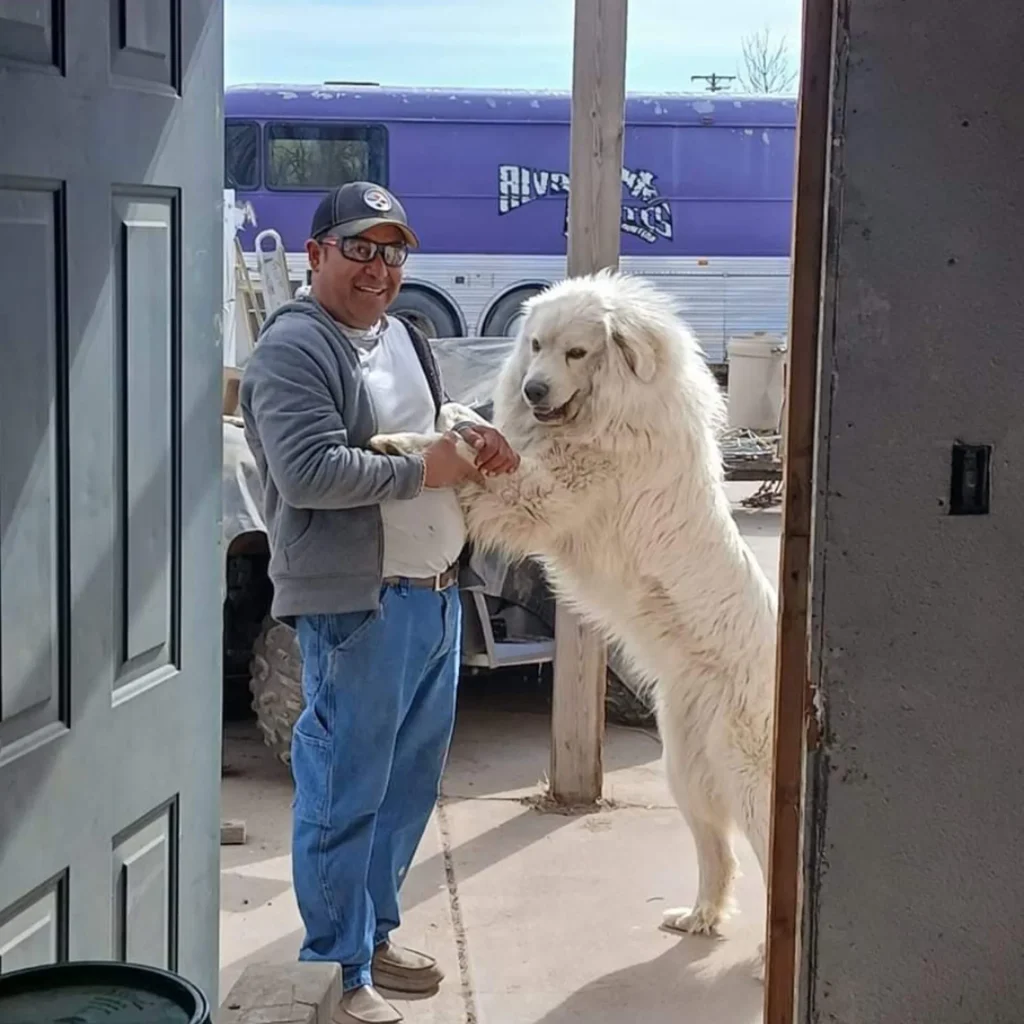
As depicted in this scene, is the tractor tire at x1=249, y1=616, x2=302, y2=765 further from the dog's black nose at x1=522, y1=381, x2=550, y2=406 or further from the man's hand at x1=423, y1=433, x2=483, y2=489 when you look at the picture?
the man's hand at x1=423, y1=433, x2=483, y2=489

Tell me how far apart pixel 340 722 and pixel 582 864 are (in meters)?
1.88

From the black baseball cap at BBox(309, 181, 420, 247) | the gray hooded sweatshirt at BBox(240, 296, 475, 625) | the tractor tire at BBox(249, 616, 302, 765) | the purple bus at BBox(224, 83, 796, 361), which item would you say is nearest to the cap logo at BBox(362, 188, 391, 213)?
the black baseball cap at BBox(309, 181, 420, 247)

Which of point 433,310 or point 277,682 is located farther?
point 433,310

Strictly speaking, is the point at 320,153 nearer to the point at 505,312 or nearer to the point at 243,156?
the point at 243,156

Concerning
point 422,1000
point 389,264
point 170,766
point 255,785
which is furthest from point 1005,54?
point 255,785

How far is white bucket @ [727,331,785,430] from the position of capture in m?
13.1

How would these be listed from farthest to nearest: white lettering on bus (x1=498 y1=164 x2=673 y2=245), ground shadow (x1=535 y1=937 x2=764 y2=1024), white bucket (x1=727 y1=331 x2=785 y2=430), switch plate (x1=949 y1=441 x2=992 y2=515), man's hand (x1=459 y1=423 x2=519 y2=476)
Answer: white lettering on bus (x1=498 y1=164 x2=673 y2=245)
white bucket (x1=727 y1=331 x2=785 y2=430)
ground shadow (x1=535 y1=937 x2=764 y2=1024)
man's hand (x1=459 y1=423 x2=519 y2=476)
switch plate (x1=949 y1=441 x2=992 y2=515)

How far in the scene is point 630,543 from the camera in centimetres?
473

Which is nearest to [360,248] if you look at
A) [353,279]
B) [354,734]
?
[353,279]

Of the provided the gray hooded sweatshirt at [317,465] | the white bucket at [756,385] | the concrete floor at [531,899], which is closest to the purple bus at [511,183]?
A: the white bucket at [756,385]

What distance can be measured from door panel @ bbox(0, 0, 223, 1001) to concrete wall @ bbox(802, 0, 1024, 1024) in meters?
1.15

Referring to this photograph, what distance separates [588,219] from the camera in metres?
5.39

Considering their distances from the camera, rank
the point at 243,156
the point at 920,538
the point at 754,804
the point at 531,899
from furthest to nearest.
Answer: the point at 243,156
the point at 531,899
the point at 754,804
the point at 920,538

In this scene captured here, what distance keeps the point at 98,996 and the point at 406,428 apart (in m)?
2.12
